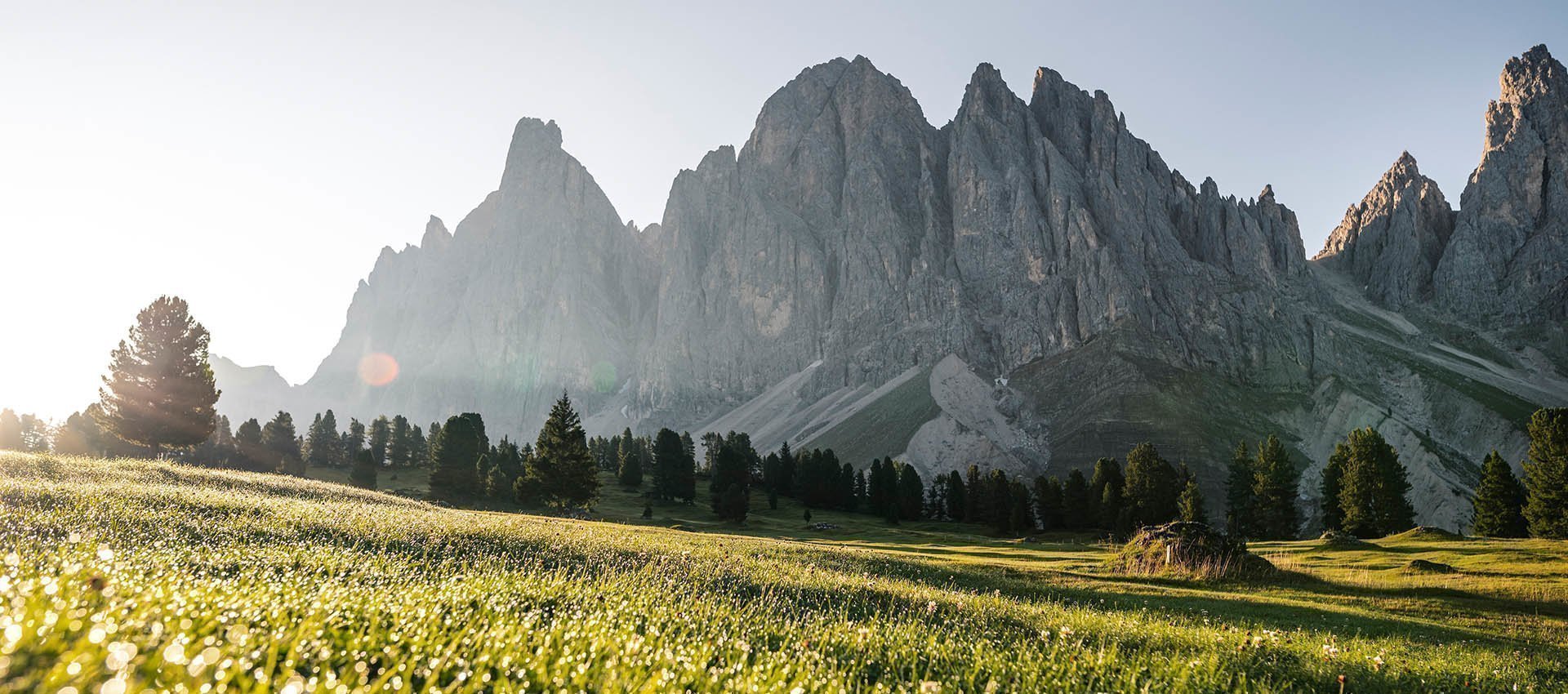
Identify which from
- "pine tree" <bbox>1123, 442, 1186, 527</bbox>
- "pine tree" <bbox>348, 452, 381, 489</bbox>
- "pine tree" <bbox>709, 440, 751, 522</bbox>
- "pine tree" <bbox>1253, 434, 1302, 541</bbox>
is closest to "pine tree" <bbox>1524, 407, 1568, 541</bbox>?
"pine tree" <bbox>1253, 434, 1302, 541</bbox>

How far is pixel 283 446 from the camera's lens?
328 feet

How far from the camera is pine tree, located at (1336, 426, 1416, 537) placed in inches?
2862

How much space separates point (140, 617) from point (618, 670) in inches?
125

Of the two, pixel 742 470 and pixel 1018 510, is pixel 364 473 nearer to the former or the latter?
pixel 742 470

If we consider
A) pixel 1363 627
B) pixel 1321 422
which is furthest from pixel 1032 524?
pixel 1321 422

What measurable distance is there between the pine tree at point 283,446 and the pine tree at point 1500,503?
13069 centimetres

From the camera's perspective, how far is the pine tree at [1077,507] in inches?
3573

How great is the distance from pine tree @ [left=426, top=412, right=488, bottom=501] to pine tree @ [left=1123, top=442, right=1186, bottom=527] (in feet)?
240

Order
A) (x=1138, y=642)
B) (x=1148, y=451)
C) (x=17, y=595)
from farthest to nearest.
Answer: (x=1148, y=451)
(x=1138, y=642)
(x=17, y=595)

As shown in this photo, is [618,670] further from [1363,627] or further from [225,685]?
[1363,627]

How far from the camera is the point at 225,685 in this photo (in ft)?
12.3

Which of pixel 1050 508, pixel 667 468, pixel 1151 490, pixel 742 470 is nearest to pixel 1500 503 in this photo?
pixel 1151 490

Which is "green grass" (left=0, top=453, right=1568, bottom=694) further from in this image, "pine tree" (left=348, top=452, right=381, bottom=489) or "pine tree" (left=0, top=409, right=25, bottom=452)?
"pine tree" (left=0, top=409, right=25, bottom=452)

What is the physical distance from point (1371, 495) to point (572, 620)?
9255 cm
